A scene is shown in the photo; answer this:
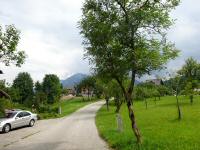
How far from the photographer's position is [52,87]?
403 ft

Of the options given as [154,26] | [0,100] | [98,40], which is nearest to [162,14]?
[154,26]

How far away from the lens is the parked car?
30.8 meters

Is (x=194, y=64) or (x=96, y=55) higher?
(x=194, y=64)

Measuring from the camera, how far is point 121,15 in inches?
694

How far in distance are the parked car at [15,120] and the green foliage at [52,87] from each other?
8333 cm

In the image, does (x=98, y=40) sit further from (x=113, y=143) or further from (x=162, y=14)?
(x=113, y=143)

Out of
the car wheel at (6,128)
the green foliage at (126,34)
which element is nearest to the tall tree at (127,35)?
the green foliage at (126,34)

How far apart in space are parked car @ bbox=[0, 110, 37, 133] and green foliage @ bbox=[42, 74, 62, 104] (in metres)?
83.3

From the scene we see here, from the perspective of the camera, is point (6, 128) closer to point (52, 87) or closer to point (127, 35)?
point (127, 35)

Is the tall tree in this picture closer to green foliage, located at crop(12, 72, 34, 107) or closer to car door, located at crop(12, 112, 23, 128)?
car door, located at crop(12, 112, 23, 128)

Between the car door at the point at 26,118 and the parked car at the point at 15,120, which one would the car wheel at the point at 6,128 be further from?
the car door at the point at 26,118

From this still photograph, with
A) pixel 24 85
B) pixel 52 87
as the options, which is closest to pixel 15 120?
pixel 24 85

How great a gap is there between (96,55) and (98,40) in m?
0.98

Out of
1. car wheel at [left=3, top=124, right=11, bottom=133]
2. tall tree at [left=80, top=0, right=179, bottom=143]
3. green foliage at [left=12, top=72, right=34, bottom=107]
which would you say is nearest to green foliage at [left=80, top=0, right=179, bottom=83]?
tall tree at [left=80, top=0, right=179, bottom=143]
